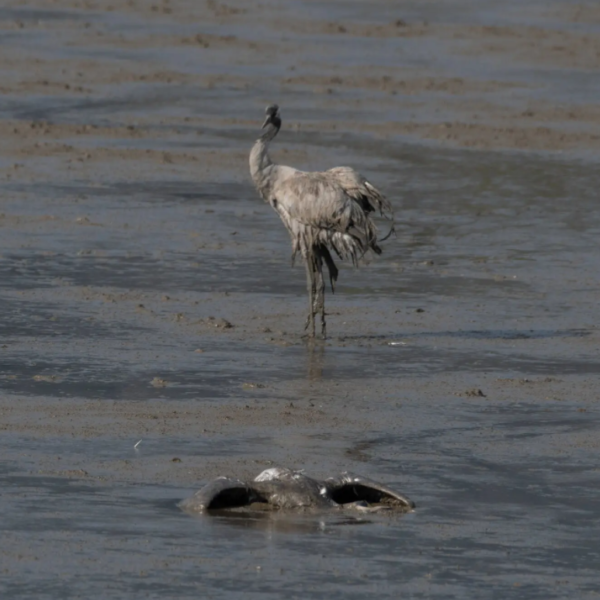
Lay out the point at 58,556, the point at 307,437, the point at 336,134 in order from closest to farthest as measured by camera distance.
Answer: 1. the point at 58,556
2. the point at 307,437
3. the point at 336,134

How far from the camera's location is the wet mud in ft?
27.0

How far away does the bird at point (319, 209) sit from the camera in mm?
13336

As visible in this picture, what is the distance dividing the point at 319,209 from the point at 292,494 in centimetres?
484

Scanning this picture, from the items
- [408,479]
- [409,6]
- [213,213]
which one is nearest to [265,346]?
[408,479]

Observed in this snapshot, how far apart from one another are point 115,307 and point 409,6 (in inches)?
675

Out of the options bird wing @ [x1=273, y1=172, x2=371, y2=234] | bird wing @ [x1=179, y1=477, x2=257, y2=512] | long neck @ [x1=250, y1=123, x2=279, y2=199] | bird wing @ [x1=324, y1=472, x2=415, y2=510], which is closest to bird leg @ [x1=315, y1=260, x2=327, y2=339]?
bird wing @ [x1=273, y1=172, x2=371, y2=234]

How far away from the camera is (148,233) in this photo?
54.0 ft

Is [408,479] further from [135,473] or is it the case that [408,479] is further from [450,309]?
[450,309]

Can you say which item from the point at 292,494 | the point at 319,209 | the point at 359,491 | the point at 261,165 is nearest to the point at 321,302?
the point at 319,209

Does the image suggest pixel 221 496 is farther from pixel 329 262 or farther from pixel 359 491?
pixel 329 262

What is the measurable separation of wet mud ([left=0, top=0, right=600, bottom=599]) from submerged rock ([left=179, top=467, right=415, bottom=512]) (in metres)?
0.11

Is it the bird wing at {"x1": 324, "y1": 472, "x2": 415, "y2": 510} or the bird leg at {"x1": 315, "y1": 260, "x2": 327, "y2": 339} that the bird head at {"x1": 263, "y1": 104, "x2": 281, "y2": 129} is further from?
the bird wing at {"x1": 324, "y1": 472, "x2": 415, "y2": 510}

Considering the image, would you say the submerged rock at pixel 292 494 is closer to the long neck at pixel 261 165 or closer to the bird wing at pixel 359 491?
the bird wing at pixel 359 491

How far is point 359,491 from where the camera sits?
894cm
